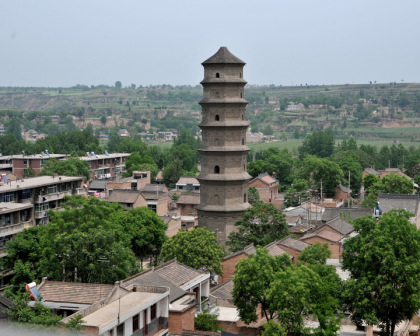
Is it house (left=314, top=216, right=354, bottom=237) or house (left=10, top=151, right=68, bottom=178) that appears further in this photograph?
house (left=10, top=151, right=68, bottom=178)

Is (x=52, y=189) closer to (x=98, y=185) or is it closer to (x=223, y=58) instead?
(x=223, y=58)

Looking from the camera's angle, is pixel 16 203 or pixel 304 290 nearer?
pixel 304 290

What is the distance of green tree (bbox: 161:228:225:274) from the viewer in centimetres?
3144

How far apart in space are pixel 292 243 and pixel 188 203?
2065cm

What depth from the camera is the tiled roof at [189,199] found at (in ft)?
186

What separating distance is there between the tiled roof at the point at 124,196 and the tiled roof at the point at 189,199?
6.09 meters

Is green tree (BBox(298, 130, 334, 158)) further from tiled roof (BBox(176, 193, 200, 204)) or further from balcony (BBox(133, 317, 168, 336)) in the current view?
balcony (BBox(133, 317, 168, 336))

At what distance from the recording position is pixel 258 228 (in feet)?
129

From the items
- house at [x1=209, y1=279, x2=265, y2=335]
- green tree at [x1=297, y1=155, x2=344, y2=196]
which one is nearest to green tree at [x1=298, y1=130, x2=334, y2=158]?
green tree at [x1=297, y1=155, x2=344, y2=196]

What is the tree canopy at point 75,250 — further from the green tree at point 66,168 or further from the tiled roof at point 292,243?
the green tree at point 66,168

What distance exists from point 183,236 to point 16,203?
13.0 m

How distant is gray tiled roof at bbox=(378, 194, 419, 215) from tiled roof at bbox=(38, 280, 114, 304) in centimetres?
3114

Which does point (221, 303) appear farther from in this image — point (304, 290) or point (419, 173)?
point (419, 173)

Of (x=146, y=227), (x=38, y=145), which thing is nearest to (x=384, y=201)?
(x=146, y=227)
